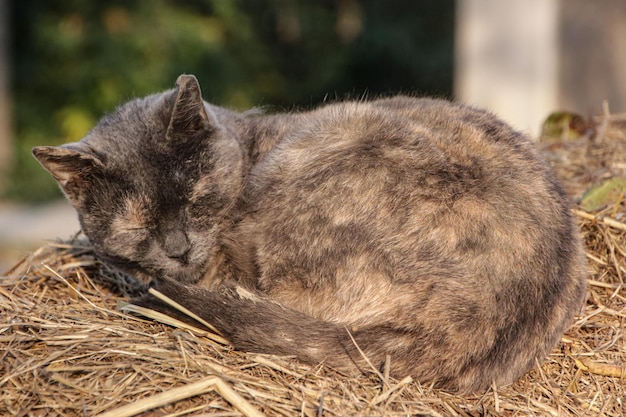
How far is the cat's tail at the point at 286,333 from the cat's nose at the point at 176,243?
1.36 feet

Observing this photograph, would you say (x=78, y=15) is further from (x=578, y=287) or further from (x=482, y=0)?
(x=578, y=287)

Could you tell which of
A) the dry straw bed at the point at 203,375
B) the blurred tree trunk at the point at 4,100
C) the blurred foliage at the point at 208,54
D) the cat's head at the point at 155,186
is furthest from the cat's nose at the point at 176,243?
the blurred tree trunk at the point at 4,100

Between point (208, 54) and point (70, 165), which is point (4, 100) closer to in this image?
point (208, 54)

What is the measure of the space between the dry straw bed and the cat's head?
284 mm

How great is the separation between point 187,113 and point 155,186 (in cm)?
33

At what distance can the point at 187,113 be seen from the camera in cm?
304

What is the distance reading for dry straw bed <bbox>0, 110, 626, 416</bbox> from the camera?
2.30 m

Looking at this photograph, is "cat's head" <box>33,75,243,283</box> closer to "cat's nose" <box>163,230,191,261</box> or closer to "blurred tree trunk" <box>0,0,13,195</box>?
"cat's nose" <box>163,230,191,261</box>

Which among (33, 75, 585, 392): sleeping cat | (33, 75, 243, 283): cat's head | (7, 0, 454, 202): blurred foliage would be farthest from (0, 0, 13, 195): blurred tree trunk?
(33, 75, 243, 283): cat's head

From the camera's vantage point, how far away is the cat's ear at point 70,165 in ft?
9.53

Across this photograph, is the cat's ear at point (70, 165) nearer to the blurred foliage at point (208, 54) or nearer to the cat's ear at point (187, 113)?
the cat's ear at point (187, 113)

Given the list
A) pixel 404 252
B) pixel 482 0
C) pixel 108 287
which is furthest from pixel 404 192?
pixel 482 0

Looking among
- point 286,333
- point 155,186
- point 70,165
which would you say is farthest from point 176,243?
point 286,333

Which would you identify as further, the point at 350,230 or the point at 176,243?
the point at 176,243
